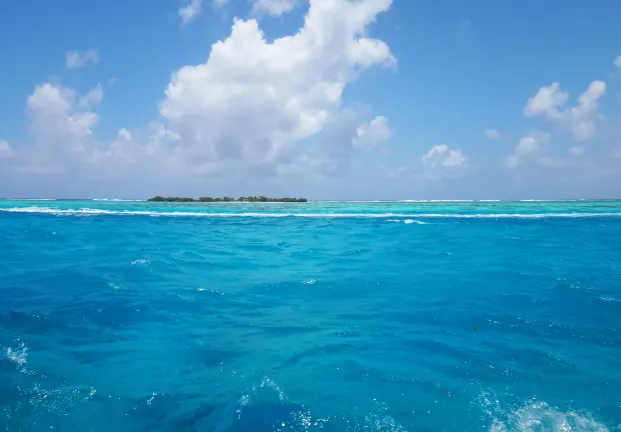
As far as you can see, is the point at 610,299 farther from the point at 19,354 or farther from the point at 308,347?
the point at 19,354

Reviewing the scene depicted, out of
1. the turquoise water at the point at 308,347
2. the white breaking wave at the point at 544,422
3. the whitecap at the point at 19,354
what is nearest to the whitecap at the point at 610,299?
the turquoise water at the point at 308,347

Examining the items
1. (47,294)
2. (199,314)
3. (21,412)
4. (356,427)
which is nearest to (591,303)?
(356,427)

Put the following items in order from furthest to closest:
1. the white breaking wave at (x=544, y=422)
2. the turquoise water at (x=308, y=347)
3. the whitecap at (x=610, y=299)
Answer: the whitecap at (x=610, y=299), the turquoise water at (x=308, y=347), the white breaking wave at (x=544, y=422)

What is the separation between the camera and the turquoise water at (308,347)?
14.1ft

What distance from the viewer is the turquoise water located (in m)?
4.31

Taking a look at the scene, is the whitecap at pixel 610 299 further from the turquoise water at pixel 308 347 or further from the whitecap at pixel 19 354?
the whitecap at pixel 19 354

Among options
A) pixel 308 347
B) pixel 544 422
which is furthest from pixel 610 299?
pixel 308 347

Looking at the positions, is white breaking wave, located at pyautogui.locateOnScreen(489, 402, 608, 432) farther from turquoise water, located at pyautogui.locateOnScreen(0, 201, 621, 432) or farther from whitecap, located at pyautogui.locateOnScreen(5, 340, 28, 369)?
whitecap, located at pyautogui.locateOnScreen(5, 340, 28, 369)

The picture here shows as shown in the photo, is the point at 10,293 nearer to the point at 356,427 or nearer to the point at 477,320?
the point at 356,427

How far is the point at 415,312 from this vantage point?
809 cm

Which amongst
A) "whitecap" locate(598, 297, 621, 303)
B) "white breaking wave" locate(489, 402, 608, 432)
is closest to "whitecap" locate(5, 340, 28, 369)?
"white breaking wave" locate(489, 402, 608, 432)

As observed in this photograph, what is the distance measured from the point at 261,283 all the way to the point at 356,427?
7.00 metres

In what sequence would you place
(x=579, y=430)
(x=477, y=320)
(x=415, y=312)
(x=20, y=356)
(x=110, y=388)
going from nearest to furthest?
(x=579, y=430)
(x=110, y=388)
(x=20, y=356)
(x=477, y=320)
(x=415, y=312)

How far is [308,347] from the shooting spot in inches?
247
